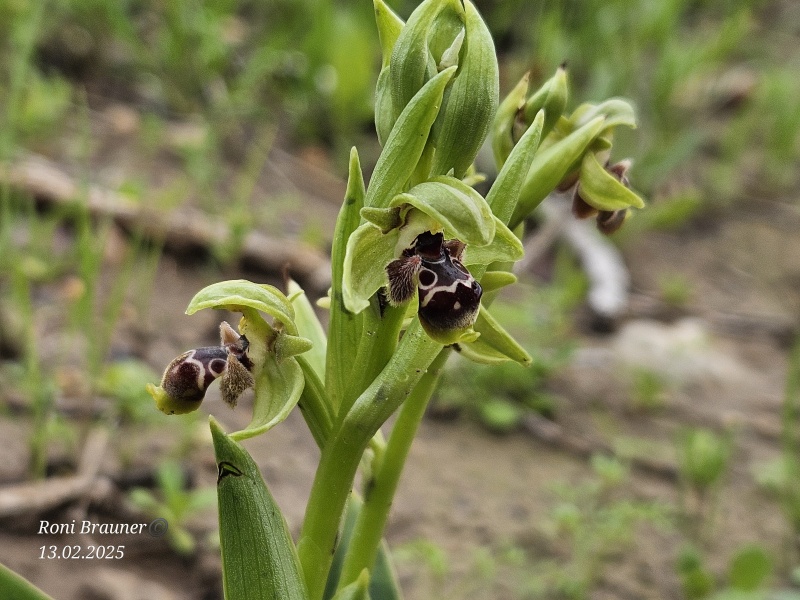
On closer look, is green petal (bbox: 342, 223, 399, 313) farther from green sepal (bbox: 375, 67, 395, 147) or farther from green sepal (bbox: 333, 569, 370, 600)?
green sepal (bbox: 333, 569, 370, 600)

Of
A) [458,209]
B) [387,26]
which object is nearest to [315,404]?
[458,209]

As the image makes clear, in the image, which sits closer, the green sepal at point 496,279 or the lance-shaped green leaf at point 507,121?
the green sepal at point 496,279

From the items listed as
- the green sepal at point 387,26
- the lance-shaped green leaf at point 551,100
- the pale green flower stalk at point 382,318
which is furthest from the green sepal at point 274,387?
the lance-shaped green leaf at point 551,100

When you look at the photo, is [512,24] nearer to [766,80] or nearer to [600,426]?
[766,80]

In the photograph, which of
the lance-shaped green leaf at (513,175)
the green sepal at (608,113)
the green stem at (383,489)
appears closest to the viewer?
the lance-shaped green leaf at (513,175)

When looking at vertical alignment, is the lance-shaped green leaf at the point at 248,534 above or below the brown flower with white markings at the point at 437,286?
below

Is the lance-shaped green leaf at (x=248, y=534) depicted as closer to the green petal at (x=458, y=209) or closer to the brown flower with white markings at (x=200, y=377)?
the brown flower with white markings at (x=200, y=377)

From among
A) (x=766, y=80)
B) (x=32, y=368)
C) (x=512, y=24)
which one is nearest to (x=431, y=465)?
(x=32, y=368)
